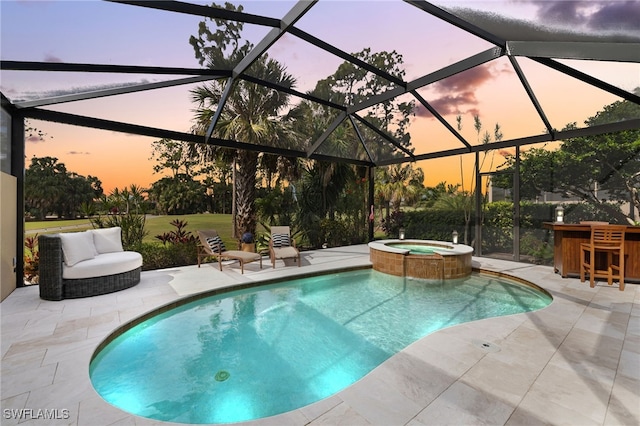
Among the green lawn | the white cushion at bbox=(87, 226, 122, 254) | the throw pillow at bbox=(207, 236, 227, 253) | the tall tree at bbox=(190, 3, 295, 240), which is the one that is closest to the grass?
the green lawn

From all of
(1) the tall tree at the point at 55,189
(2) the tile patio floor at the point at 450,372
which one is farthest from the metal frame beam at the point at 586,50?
(1) the tall tree at the point at 55,189

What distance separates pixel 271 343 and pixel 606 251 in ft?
22.0

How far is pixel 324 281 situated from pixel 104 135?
7.59 meters

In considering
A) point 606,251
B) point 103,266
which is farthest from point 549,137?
point 103,266

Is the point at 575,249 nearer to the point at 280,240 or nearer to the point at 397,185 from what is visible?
the point at 280,240

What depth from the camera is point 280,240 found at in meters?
8.08

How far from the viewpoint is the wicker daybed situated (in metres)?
4.60

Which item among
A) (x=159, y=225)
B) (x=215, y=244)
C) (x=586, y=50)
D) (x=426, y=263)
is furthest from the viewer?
(x=159, y=225)

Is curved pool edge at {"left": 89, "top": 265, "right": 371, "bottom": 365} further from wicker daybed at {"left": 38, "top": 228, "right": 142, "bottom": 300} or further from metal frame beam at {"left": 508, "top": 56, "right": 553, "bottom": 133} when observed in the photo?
metal frame beam at {"left": 508, "top": 56, "right": 553, "bottom": 133}

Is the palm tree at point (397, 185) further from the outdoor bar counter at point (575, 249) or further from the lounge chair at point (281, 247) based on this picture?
the outdoor bar counter at point (575, 249)

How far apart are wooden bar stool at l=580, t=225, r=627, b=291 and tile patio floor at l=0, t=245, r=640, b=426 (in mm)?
946

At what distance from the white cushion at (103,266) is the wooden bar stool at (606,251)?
8.78m

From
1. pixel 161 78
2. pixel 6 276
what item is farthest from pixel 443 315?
pixel 6 276

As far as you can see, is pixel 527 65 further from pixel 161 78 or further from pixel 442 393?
pixel 161 78
